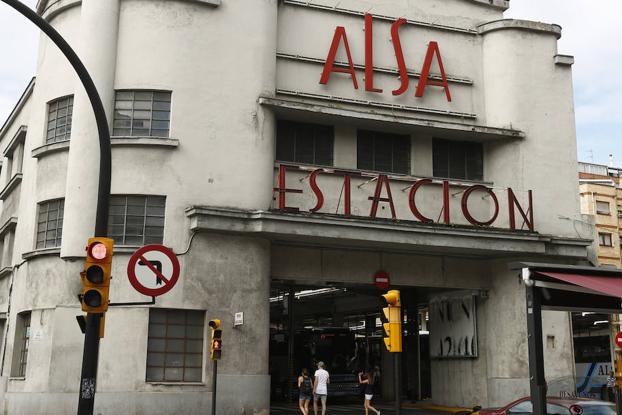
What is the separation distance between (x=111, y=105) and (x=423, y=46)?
10.8 metres

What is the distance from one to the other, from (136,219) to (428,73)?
11.0 meters

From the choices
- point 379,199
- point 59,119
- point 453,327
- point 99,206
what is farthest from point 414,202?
point 99,206

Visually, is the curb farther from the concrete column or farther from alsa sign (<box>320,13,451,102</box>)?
the concrete column

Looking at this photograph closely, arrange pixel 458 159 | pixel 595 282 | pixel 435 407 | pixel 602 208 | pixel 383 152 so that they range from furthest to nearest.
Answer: pixel 602 208 < pixel 435 407 < pixel 458 159 < pixel 383 152 < pixel 595 282

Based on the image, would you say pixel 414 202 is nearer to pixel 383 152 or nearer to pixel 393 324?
pixel 383 152

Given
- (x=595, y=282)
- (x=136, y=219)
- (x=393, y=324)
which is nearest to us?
(x=595, y=282)

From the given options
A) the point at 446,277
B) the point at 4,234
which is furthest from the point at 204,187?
the point at 4,234

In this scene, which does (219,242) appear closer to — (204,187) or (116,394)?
(204,187)

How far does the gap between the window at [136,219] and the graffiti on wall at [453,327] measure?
433 inches

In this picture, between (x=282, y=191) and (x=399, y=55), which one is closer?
(x=282, y=191)

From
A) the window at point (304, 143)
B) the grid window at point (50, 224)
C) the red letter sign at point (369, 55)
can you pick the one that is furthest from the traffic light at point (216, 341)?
the red letter sign at point (369, 55)

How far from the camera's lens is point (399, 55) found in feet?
85.0

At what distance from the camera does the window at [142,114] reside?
73.6 ft

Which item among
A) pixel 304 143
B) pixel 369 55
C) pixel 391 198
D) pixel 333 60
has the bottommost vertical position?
pixel 391 198
